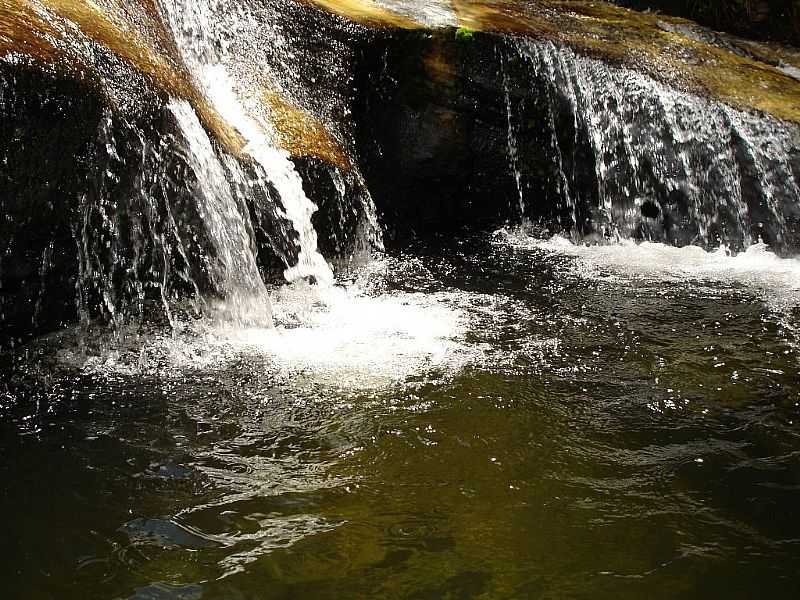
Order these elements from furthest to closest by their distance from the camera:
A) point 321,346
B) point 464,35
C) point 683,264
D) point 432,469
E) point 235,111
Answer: point 464,35 < point 683,264 < point 235,111 < point 321,346 < point 432,469

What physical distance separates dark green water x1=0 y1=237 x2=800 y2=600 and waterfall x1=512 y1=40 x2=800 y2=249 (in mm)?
2665

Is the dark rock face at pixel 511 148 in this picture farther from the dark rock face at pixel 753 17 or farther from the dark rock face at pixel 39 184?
the dark rock face at pixel 753 17

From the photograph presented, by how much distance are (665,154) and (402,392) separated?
5299mm

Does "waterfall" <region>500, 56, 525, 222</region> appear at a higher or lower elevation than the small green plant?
lower

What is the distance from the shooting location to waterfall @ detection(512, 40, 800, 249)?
8047mm

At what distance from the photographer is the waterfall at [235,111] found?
6.82 m

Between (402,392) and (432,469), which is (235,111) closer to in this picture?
(402,392)

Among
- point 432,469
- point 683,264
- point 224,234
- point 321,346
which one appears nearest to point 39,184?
point 224,234

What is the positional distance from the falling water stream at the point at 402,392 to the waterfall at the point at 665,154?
0.04 m

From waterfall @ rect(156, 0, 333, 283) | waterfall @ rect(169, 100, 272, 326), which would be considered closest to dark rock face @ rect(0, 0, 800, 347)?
waterfall @ rect(156, 0, 333, 283)

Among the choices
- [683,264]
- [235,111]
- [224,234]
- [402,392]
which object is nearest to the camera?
[402,392]

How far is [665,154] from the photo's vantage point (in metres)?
8.34

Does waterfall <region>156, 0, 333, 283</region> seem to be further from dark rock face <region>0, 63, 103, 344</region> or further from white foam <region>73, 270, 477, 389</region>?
dark rock face <region>0, 63, 103, 344</region>

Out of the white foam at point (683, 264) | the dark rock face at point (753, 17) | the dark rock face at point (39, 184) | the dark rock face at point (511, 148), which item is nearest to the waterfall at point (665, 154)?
the dark rock face at point (511, 148)
